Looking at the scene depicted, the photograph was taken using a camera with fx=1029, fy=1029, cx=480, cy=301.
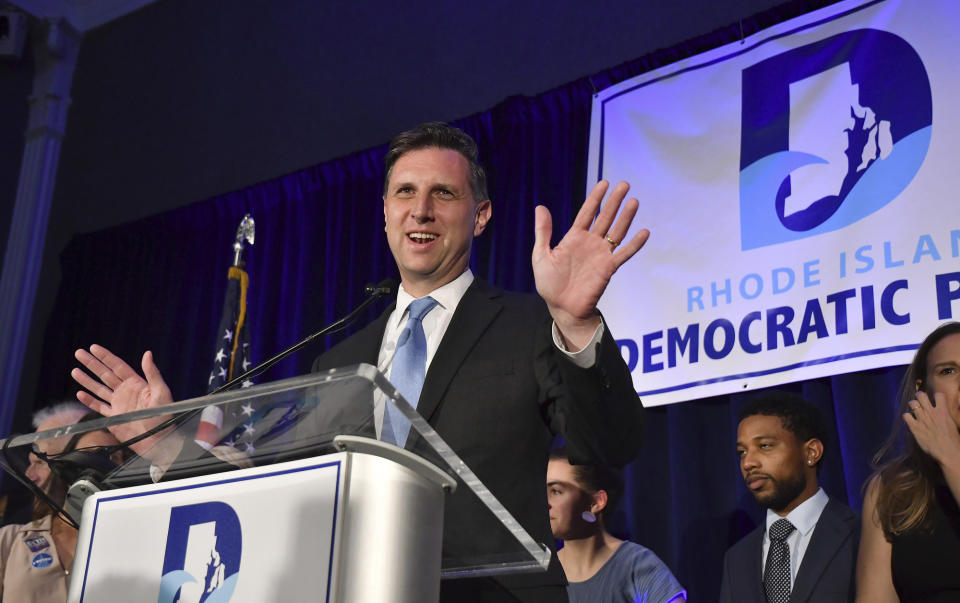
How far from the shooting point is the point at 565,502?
3.27 m

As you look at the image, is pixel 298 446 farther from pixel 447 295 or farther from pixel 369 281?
pixel 369 281

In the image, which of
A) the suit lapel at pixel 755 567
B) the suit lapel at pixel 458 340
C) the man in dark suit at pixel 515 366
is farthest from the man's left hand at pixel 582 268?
the suit lapel at pixel 755 567

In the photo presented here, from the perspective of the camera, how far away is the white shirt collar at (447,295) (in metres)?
1.71

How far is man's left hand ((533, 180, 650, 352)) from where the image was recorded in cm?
134

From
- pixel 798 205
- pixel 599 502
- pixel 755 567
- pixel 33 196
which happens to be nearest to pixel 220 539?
pixel 755 567

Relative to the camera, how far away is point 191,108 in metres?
5.98

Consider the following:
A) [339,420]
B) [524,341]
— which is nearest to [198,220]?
[524,341]

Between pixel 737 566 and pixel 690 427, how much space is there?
2.34 ft

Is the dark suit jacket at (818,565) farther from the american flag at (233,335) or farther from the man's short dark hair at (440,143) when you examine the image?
the american flag at (233,335)

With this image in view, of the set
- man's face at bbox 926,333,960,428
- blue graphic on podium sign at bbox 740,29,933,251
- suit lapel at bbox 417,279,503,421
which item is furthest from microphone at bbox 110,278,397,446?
blue graphic on podium sign at bbox 740,29,933,251

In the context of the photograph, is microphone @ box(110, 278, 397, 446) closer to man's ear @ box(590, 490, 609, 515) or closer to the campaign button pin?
the campaign button pin

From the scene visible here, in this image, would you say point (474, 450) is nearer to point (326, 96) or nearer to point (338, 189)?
point (338, 189)

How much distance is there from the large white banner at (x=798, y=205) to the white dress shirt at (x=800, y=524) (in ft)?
1.51

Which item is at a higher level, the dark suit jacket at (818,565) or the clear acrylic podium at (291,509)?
the dark suit jacket at (818,565)
